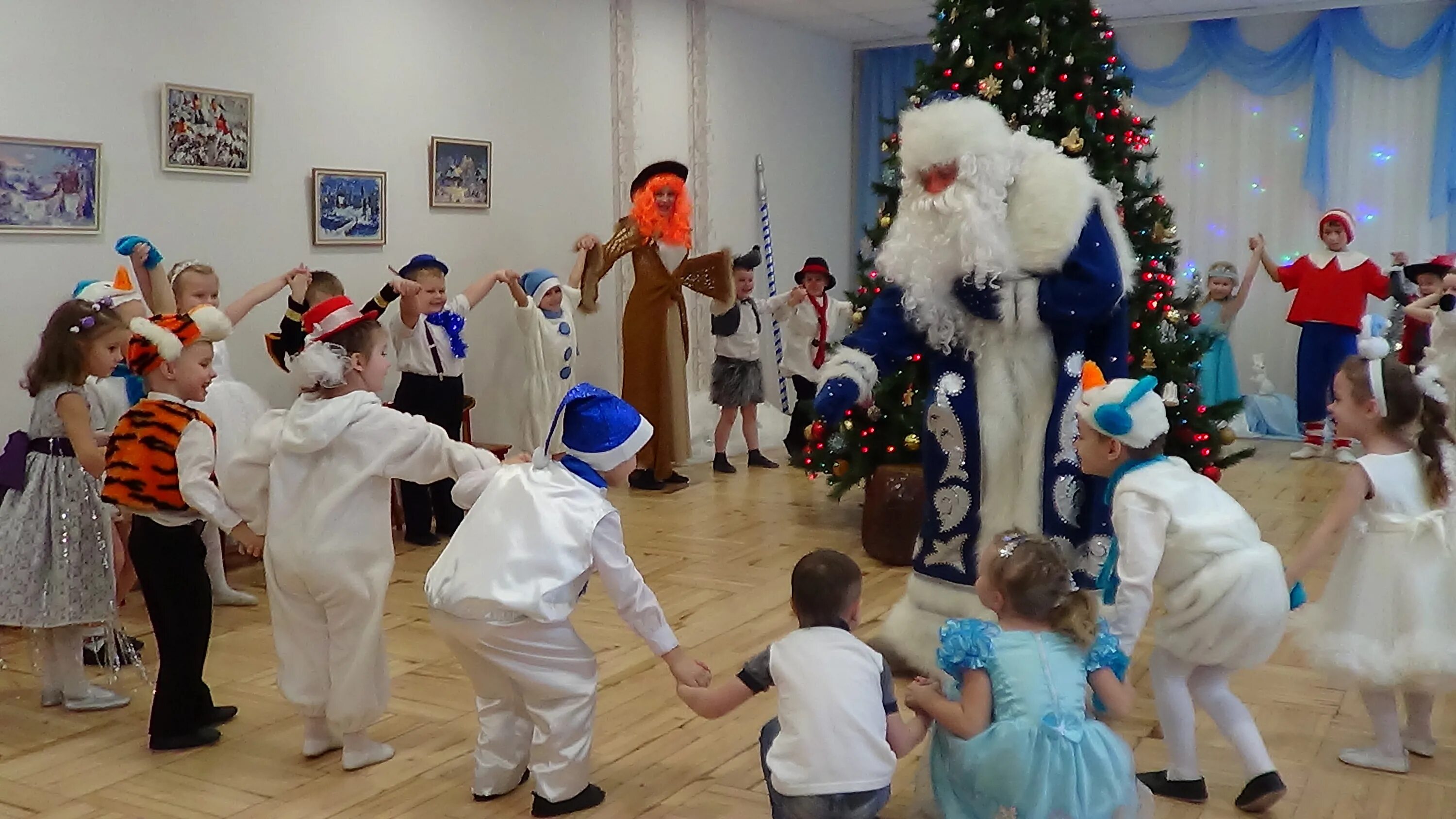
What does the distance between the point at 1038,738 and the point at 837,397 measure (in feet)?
4.29

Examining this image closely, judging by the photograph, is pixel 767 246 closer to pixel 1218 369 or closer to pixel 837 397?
pixel 1218 369

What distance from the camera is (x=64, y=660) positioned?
3.53 m

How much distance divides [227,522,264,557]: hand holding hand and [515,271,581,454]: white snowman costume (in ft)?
10.3

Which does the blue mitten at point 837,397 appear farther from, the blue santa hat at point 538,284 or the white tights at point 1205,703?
the blue santa hat at point 538,284

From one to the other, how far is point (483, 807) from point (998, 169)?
76.6 inches

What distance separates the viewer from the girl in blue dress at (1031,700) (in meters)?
2.27

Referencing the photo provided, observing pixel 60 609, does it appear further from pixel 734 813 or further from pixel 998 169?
pixel 998 169

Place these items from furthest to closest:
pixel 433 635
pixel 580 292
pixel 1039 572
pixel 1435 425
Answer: pixel 580 292, pixel 433 635, pixel 1435 425, pixel 1039 572

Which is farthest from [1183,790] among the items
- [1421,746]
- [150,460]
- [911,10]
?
[911,10]

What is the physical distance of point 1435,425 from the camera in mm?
2955

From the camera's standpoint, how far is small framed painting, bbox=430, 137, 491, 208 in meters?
6.21

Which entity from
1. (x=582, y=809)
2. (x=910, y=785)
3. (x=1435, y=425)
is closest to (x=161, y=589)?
(x=582, y=809)

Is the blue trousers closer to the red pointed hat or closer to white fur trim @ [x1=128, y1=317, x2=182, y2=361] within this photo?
the red pointed hat

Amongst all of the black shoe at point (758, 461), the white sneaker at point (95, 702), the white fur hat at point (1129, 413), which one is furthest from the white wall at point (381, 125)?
the white fur hat at point (1129, 413)
